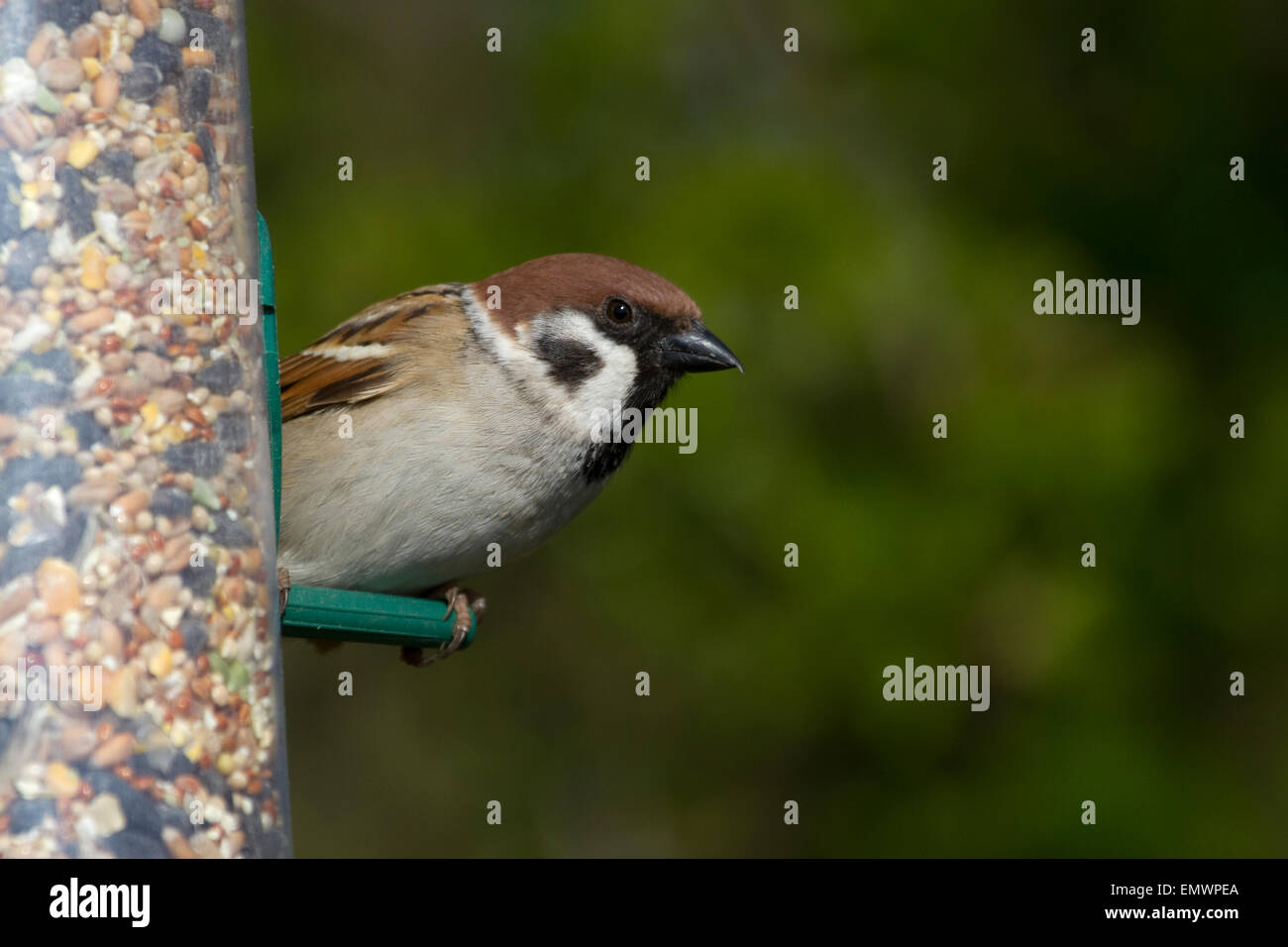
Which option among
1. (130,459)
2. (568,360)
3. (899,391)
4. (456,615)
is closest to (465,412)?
(568,360)

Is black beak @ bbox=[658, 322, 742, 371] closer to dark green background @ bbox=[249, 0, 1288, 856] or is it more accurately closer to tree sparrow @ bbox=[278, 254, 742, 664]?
tree sparrow @ bbox=[278, 254, 742, 664]

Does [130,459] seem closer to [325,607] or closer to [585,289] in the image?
[325,607]

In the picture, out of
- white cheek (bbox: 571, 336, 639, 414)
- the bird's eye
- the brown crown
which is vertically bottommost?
white cheek (bbox: 571, 336, 639, 414)

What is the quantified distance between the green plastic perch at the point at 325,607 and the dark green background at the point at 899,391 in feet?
7.74

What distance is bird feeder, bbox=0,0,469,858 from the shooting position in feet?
8.68

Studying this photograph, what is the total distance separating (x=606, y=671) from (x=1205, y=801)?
2253mm

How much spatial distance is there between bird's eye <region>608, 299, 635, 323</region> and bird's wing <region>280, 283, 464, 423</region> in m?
0.41

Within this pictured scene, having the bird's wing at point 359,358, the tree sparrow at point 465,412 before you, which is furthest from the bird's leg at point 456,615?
the bird's wing at point 359,358

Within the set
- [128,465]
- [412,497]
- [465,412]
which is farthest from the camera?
[465,412]

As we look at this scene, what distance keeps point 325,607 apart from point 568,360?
1286mm

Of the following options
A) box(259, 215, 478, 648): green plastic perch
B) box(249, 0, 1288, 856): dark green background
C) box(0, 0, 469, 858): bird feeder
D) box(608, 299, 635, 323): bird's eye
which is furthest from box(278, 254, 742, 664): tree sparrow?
box(249, 0, 1288, 856): dark green background

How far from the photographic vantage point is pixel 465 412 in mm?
4094

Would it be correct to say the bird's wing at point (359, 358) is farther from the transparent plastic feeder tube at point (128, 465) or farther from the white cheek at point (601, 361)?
the transparent plastic feeder tube at point (128, 465)
